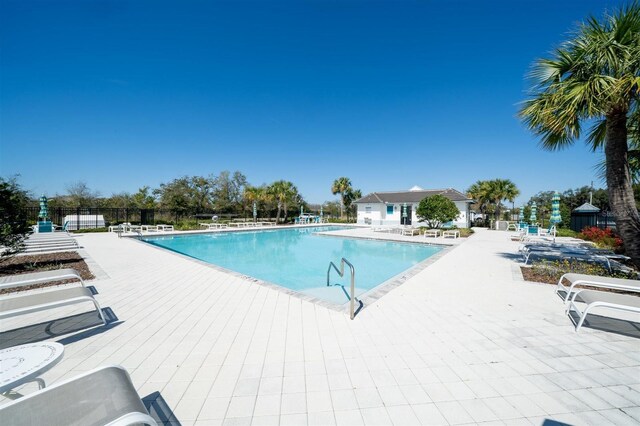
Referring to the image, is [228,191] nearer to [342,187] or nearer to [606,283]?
[342,187]

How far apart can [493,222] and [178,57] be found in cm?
2781

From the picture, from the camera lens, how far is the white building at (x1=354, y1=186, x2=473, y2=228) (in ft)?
81.1

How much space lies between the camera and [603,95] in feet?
16.3

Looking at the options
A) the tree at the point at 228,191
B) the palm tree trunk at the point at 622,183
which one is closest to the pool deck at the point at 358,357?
the palm tree trunk at the point at 622,183

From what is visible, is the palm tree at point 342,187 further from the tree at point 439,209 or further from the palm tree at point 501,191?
the palm tree at point 501,191

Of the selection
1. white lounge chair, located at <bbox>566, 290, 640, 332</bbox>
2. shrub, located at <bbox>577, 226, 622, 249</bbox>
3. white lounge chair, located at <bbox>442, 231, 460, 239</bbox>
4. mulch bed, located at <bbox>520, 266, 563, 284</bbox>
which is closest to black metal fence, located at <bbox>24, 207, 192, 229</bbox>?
white lounge chair, located at <bbox>442, 231, 460, 239</bbox>

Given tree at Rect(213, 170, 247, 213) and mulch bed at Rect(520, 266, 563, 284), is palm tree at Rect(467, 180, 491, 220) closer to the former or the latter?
mulch bed at Rect(520, 266, 563, 284)

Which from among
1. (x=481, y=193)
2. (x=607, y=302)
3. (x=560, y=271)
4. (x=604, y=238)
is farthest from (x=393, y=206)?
(x=607, y=302)

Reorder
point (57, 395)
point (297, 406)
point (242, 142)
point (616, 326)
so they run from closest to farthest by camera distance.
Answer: point (57, 395) → point (297, 406) → point (616, 326) → point (242, 142)

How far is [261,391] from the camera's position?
2.22m

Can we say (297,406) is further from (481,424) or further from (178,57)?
(178,57)

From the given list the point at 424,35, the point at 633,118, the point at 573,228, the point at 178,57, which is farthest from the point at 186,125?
the point at 573,228

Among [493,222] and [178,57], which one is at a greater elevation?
[178,57]

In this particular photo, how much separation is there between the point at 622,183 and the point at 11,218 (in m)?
14.6
